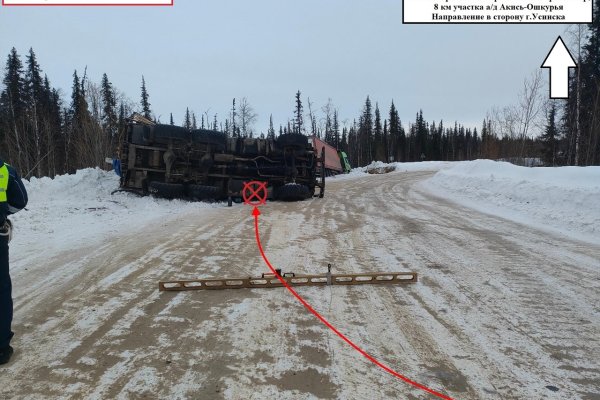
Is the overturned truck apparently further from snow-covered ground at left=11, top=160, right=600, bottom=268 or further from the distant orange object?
the distant orange object

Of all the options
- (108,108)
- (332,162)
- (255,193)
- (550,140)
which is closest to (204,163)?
(255,193)

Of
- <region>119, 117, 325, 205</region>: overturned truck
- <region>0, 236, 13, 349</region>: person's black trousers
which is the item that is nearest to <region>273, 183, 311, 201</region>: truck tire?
<region>119, 117, 325, 205</region>: overturned truck

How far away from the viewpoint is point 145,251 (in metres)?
6.32

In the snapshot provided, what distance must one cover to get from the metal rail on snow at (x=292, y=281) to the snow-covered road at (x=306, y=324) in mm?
142

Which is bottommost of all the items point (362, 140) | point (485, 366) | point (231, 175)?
point (485, 366)

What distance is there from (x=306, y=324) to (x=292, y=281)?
3.73ft

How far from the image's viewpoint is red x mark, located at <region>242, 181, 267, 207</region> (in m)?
13.4

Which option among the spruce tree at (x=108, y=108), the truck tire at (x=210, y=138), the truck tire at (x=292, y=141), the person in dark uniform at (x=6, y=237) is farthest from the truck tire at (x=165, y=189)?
the spruce tree at (x=108, y=108)

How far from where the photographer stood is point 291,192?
44.6 feet

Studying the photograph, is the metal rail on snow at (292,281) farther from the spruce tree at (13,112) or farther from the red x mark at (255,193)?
the spruce tree at (13,112)

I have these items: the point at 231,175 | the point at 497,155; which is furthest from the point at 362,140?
the point at 231,175

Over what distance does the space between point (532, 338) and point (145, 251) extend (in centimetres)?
552

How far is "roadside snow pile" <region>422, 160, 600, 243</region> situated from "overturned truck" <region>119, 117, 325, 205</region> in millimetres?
6515

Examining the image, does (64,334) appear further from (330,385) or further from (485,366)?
(485,366)
